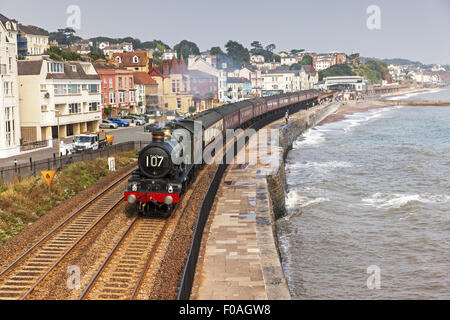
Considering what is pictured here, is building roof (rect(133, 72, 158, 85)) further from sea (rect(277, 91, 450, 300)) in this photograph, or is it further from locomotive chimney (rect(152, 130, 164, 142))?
locomotive chimney (rect(152, 130, 164, 142))

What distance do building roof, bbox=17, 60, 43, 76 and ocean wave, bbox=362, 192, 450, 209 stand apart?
1264 inches

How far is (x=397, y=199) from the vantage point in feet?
110

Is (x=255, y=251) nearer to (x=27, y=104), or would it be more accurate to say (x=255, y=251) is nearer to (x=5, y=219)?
(x=5, y=219)

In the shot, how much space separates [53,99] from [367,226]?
33296mm

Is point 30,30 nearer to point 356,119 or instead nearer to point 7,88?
point 356,119

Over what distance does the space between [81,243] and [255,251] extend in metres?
6.41

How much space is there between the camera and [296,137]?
68.7 metres

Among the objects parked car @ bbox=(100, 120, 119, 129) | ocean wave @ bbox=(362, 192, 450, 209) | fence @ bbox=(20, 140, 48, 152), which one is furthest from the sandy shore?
fence @ bbox=(20, 140, 48, 152)

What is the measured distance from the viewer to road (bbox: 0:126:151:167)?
34719 mm

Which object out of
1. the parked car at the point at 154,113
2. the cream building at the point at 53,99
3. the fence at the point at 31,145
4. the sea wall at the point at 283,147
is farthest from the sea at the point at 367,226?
the parked car at the point at 154,113

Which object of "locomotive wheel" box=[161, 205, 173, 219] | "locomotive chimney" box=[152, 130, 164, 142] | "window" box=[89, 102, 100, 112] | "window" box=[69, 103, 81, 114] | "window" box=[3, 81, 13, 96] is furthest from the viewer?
"window" box=[89, 102, 100, 112]

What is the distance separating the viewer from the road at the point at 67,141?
114 feet

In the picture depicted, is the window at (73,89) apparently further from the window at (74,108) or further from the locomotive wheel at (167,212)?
the locomotive wheel at (167,212)

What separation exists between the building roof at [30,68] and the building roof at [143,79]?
31.1m
